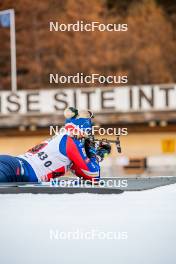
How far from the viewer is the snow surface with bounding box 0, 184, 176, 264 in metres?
3.93

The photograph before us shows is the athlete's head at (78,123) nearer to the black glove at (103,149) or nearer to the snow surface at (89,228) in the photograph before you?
the black glove at (103,149)

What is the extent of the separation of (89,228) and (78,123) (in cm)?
156

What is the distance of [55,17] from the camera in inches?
1374

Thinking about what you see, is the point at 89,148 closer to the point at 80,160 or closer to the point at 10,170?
the point at 80,160

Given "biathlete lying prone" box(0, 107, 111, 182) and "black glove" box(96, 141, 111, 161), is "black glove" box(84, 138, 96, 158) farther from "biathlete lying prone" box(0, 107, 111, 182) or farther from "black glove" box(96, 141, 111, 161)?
"black glove" box(96, 141, 111, 161)

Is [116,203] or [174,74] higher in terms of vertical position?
[174,74]

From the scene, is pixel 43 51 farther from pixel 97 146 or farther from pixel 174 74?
pixel 97 146

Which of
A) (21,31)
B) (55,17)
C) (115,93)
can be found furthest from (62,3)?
(115,93)

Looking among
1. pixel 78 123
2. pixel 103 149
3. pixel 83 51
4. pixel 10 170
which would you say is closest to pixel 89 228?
pixel 10 170

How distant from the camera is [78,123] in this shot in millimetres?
5500

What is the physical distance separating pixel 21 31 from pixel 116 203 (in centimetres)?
3627

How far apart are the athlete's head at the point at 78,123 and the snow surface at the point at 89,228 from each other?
1.39 metres

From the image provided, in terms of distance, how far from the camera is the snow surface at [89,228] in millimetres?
3928

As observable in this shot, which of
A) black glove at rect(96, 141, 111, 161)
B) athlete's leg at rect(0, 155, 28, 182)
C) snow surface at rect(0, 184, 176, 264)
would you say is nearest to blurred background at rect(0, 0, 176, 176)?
black glove at rect(96, 141, 111, 161)
